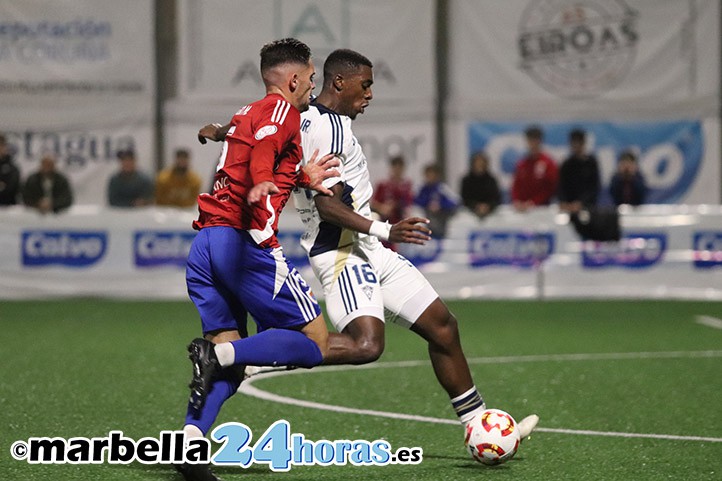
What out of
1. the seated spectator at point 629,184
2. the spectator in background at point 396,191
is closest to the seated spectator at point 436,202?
the spectator in background at point 396,191

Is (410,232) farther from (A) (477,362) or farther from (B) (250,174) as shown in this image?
(A) (477,362)

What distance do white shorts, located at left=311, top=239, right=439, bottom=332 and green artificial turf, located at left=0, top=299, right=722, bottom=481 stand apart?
0.75m

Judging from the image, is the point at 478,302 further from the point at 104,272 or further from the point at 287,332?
the point at 287,332

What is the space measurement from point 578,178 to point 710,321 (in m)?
3.50

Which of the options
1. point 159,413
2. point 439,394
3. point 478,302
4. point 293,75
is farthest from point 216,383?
point 478,302

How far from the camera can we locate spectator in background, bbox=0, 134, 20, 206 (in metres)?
17.1

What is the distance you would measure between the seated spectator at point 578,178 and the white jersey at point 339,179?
1038cm

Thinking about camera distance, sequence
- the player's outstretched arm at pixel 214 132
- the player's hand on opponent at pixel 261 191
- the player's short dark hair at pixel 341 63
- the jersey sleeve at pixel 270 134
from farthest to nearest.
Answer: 1. the player's short dark hair at pixel 341 63
2. the player's outstretched arm at pixel 214 132
3. the jersey sleeve at pixel 270 134
4. the player's hand on opponent at pixel 261 191

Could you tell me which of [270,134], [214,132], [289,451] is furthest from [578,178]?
[270,134]

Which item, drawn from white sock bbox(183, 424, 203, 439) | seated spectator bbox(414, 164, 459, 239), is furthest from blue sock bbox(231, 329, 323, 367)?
seated spectator bbox(414, 164, 459, 239)

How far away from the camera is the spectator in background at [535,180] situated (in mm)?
17156

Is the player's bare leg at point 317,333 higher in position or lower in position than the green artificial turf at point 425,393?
higher

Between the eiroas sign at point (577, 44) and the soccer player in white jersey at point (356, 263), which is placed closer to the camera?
the soccer player in white jersey at point (356, 263)

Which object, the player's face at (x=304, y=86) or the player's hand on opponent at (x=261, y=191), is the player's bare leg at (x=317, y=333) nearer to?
the player's hand on opponent at (x=261, y=191)
